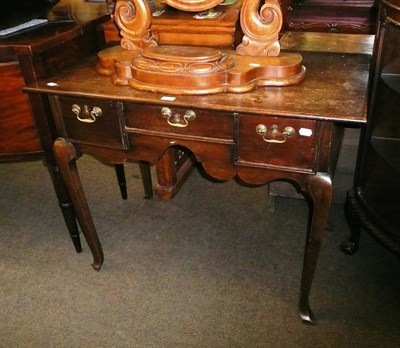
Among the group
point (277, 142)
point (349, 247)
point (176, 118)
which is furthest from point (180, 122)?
point (349, 247)

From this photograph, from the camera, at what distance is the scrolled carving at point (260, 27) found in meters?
1.30

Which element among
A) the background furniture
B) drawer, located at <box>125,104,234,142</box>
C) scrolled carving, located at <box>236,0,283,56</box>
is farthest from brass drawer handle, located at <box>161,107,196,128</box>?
the background furniture

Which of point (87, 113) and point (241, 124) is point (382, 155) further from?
point (87, 113)

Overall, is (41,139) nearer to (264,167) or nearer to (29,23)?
(29,23)

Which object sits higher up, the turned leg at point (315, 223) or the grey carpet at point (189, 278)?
the turned leg at point (315, 223)

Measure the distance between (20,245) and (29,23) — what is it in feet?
3.34

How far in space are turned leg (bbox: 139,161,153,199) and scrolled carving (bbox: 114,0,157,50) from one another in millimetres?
830

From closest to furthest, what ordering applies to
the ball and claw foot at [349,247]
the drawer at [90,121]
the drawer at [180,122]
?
1. the drawer at [180,122]
2. the drawer at [90,121]
3. the ball and claw foot at [349,247]

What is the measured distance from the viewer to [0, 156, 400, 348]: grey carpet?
62.2 inches

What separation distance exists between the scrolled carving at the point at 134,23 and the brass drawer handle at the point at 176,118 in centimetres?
35

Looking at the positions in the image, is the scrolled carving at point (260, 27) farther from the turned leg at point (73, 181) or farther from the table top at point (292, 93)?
the turned leg at point (73, 181)

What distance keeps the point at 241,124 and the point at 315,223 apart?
394mm

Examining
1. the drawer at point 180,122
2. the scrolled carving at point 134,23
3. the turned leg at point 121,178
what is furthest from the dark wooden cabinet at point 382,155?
the turned leg at point 121,178

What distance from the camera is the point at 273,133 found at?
1.21 meters
